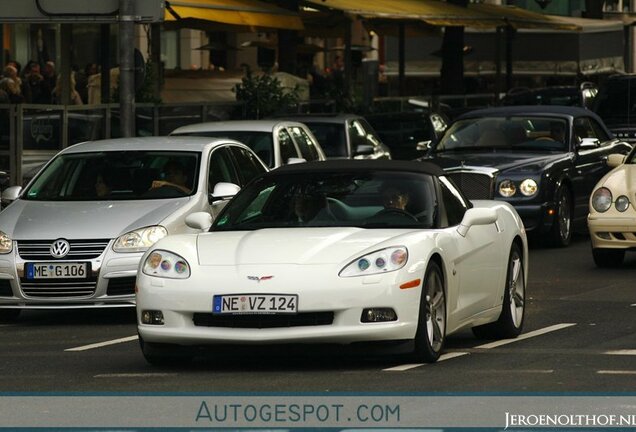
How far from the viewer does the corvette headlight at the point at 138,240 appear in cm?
1428

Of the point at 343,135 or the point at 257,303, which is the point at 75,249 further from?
the point at 343,135

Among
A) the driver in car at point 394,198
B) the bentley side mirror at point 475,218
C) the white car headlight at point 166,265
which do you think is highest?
the driver in car at point 394,198

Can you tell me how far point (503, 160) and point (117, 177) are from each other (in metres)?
7.01

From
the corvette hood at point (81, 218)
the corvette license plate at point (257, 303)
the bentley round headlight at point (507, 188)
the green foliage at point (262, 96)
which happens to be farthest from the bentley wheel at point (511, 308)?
the green foliage at point (262, 96)

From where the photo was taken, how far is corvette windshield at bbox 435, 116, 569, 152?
2225cm

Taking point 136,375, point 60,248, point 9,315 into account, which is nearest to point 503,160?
point 9,315

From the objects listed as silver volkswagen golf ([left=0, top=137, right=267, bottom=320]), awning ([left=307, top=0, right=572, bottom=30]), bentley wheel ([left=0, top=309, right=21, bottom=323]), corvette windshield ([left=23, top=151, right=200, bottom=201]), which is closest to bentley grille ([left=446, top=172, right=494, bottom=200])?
silver volkswagen golf ([left=0, top=137, right=267, bottom=320])

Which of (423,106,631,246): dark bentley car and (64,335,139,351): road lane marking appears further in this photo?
(423,106,631,246): dark bentley car

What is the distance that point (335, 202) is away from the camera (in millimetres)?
11984

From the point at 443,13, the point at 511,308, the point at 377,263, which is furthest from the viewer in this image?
the point at 443,13

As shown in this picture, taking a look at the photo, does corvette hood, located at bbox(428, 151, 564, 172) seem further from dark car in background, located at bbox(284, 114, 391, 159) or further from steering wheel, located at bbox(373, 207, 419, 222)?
steering wheel, located at bbox(373, 207, 419, 222)

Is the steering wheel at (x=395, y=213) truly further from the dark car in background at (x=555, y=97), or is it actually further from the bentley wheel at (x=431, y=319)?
the dark car in background at (x=555, y=97)

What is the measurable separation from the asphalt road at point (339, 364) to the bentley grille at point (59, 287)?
0.25m
